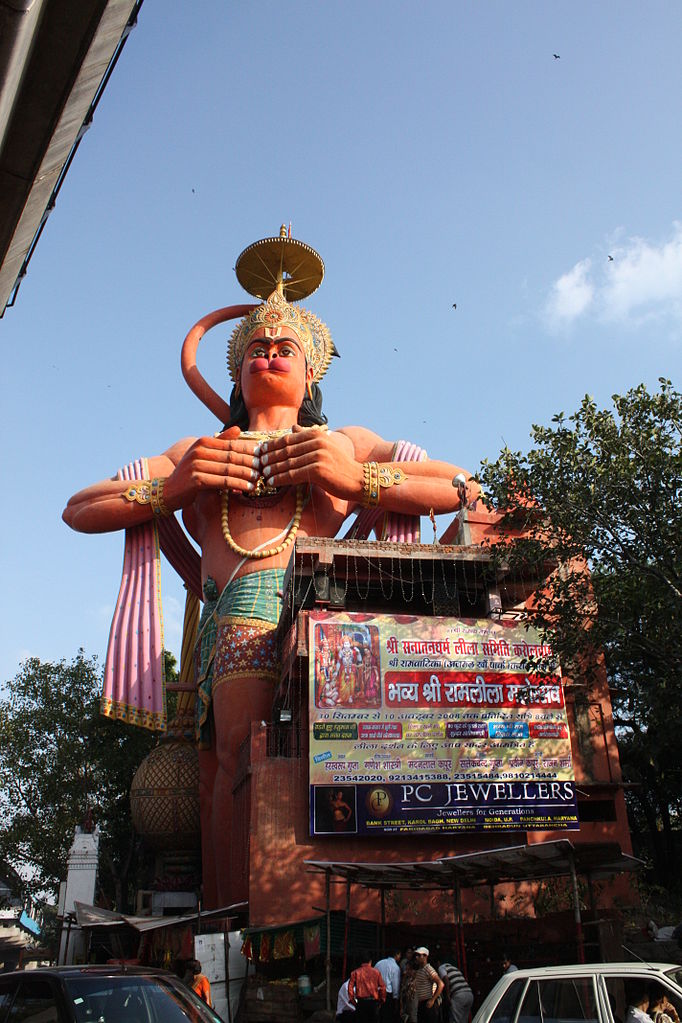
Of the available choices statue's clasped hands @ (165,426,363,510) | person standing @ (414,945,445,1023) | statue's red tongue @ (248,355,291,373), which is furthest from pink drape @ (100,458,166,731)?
person standing @ (414,945,445,1023)

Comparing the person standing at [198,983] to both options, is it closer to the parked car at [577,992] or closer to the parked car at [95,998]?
the parked car at [95,998]

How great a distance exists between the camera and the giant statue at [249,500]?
18.5m

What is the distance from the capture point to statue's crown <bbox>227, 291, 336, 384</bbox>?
72.7 feet

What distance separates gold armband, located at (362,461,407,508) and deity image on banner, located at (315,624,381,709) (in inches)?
165

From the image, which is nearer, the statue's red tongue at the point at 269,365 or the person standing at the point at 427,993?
the person standing at the point at 427,993

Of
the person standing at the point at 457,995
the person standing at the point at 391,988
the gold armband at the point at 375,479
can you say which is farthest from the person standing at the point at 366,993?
the gold armband at the point at 375,479

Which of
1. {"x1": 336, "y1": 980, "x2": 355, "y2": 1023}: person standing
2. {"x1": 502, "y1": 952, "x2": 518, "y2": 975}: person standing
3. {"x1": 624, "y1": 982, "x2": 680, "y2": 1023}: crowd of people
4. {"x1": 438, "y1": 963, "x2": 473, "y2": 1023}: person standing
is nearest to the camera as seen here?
{"x1": 624, "y1": 982, "x2": 680, "y2": 1023}: crowd of people

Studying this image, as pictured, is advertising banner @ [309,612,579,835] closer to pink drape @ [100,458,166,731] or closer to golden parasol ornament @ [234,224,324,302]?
pink drape @ [100,458,166,731]

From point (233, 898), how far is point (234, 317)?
14.8 meters

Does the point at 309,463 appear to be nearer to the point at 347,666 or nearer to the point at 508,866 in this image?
the point at 347,666

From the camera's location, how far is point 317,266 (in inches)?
948

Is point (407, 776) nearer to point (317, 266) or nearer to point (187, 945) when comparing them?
point (187, 945)

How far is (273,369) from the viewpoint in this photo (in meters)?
21.3

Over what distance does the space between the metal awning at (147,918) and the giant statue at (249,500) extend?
2107 mm
